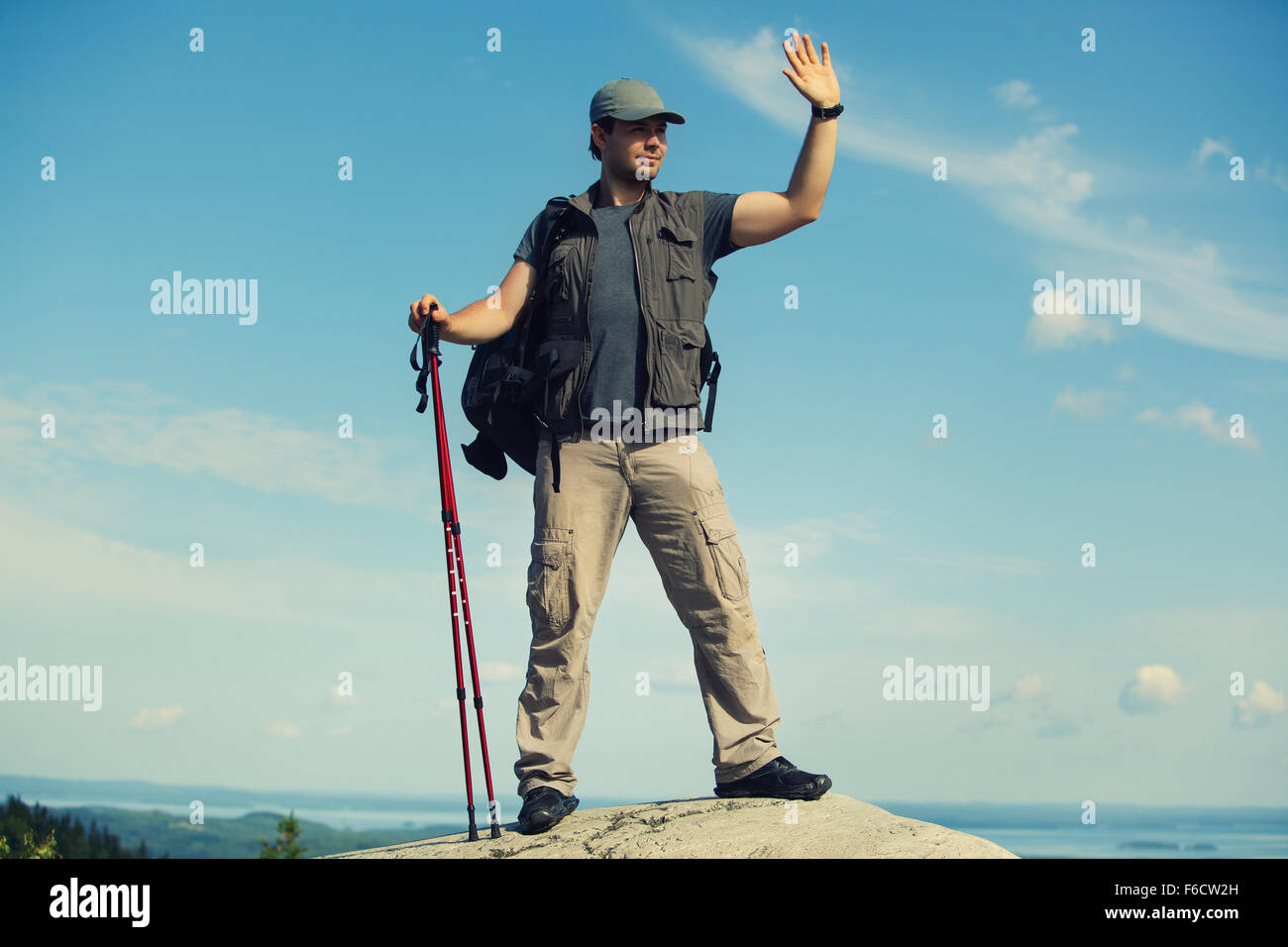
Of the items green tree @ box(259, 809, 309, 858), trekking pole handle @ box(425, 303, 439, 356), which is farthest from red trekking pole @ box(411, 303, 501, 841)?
green tree @ box(259, 809, 309, 858)

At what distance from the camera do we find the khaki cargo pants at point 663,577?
5.54 meters

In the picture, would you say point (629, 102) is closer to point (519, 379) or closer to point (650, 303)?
point (650, 303)

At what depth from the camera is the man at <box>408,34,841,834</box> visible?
5.54 m

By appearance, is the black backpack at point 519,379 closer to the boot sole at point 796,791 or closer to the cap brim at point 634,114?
the cap brim at point 634,114

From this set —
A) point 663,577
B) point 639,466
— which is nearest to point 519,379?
point 639,466

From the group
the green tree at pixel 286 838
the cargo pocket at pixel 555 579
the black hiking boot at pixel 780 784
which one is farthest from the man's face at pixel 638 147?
the green tree at pixel 286 838

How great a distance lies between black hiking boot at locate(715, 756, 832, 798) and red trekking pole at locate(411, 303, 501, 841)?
136 centimetres

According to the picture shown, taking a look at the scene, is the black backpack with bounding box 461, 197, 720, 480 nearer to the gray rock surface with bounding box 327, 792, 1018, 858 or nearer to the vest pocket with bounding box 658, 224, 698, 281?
the vest pocket with bounding box 658, 224, 698, 281

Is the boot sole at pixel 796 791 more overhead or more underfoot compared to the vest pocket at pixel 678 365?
more underfoot

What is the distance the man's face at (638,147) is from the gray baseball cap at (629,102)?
70mm
